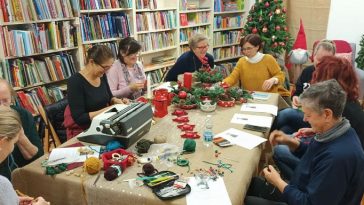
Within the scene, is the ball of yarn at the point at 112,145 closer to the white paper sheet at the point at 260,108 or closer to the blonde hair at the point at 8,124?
the blonde hair at the point at 8,124

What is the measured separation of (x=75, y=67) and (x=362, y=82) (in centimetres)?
377

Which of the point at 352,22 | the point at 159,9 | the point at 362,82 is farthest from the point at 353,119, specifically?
the point at 352,22

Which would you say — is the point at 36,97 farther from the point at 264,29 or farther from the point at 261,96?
the point at 264,29

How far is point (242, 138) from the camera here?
6.46 feet

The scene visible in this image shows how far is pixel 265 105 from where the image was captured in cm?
262

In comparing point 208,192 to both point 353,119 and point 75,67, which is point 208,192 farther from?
point 75,67

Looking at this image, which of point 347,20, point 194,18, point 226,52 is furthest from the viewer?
point 226,52

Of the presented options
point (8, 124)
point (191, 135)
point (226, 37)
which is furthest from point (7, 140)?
point (226, 37)

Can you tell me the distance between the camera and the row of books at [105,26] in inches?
146

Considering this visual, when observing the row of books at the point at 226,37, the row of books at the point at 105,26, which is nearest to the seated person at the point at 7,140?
the row of books at the point at 105,26

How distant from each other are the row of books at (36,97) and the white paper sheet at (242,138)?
88.5 inches

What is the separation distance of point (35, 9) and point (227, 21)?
361 centimetres

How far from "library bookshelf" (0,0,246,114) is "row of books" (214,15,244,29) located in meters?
0.51

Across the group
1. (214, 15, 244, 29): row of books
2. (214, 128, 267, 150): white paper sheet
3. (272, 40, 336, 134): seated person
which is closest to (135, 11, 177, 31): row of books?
(214, 15, 244, 29): row of books
